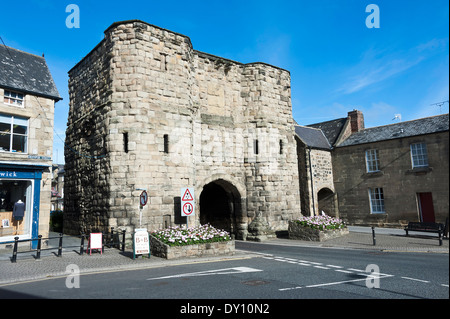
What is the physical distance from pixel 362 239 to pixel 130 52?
47.5 feet

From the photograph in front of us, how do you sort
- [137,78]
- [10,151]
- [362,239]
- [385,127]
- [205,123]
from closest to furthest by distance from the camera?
[10,151] < [137,78] < [362,239] < [205,123] < [385,127]

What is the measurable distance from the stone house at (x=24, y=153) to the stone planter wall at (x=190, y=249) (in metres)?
5.37

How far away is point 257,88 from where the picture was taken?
19234mm

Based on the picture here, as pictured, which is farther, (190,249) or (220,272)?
(190,249)

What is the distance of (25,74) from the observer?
1429cm

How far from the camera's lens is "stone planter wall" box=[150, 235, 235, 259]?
1102 centimetres

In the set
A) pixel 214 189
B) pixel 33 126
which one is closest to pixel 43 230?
pixel 33 126

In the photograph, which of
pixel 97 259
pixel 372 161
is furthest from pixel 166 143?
pixel 372 161

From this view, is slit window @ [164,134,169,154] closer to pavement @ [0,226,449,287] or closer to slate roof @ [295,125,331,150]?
pavement @ [0,226,449,287]

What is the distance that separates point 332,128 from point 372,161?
581cm

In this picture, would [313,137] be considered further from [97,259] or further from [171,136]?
[97,259]

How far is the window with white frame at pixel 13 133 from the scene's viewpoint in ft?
42.5

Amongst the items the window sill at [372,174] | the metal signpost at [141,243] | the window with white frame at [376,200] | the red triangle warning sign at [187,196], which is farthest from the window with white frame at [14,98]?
the window with white frame at [376,200]

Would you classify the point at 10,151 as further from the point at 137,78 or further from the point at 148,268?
the point at 148,268
